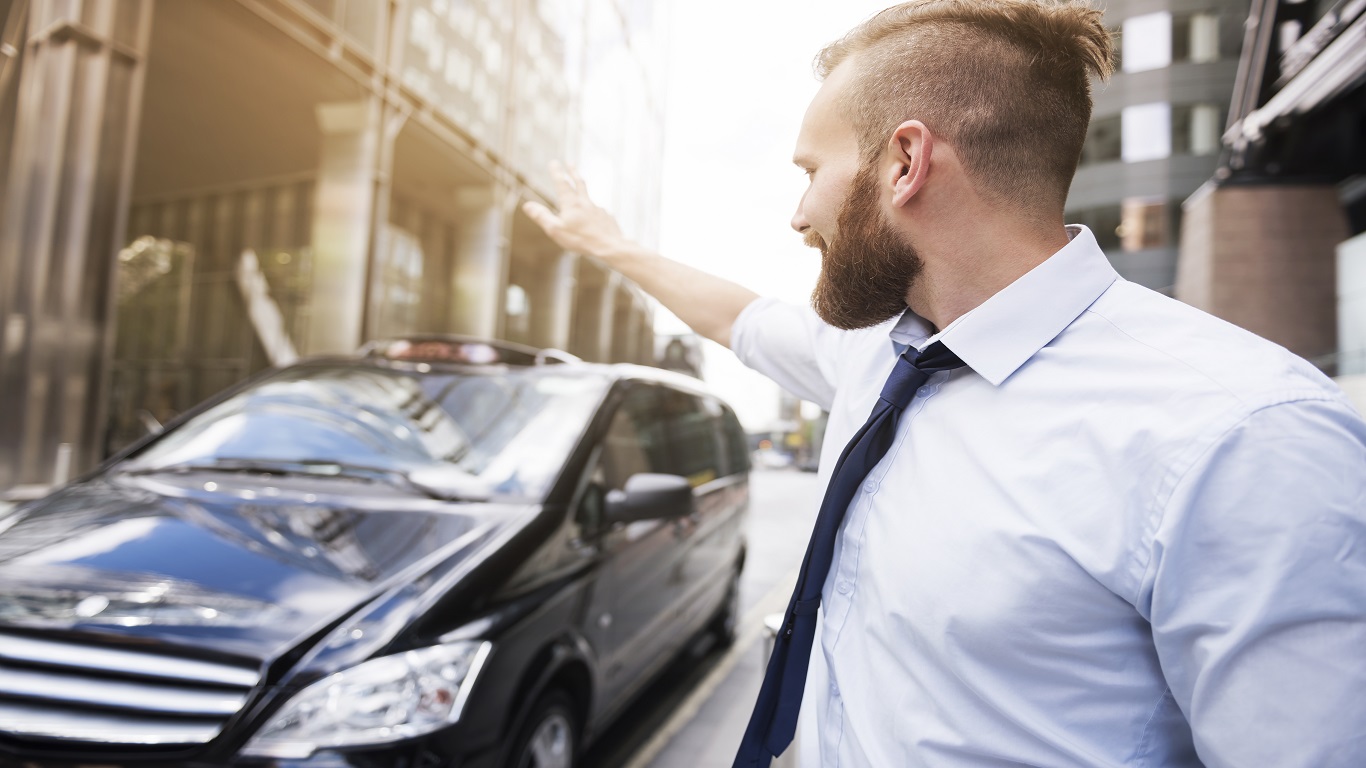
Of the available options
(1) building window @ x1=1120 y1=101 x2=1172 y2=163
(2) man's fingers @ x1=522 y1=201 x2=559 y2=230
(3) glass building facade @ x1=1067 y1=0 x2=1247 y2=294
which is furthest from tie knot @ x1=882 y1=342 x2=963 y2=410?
(1) building window @ x1=1120 y1=101 x2=1172 y2=163

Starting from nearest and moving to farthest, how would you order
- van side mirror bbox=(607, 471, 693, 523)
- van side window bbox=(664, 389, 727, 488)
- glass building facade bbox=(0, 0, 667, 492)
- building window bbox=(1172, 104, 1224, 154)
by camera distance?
1. van side mirror bbox=(607, 471, 693, 523)
2. van side window bbox=(664, 389, 727, 488)
3. glass building facade bbox=(0, 0, 667, 492)
4. building window bbox=(1172, 104, 1224, 154)

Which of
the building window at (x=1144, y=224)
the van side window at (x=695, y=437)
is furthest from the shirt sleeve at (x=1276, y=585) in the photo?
the building window at (x=1144, y=224)

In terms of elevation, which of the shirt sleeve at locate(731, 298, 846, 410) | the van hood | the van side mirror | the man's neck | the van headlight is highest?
the man's neck

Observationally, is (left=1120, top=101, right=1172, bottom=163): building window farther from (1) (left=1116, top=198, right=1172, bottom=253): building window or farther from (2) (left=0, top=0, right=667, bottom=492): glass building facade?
(2) (left=0, top=0, right=667, bottom=492): glass building facade

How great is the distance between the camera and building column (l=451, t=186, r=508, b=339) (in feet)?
63.5

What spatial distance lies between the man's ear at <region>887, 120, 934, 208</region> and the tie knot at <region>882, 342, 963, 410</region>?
0.23m

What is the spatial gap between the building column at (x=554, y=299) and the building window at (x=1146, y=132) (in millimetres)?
17140

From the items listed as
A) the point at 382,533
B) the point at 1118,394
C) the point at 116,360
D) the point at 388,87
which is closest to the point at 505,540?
the point at 382,533

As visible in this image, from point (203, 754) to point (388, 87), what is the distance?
14581mm

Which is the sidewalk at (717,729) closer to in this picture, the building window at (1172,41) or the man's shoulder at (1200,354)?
the man's shoulder at (1200,354)

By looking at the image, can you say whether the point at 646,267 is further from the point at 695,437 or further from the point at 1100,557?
the point at 695,437

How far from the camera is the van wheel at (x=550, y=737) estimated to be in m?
2.64

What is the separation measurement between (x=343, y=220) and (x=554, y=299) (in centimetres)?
1149

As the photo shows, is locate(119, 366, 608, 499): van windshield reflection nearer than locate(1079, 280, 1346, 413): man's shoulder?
No
